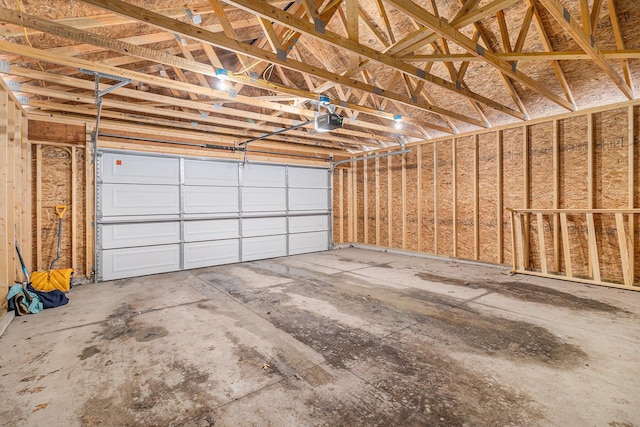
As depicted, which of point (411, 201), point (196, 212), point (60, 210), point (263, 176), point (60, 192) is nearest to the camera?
point (60, 210)

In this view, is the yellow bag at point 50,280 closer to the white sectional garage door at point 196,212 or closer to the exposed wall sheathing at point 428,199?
the white sectional garage door at point 196,212

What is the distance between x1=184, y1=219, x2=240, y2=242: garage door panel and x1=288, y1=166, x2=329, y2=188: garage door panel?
2.09 metres

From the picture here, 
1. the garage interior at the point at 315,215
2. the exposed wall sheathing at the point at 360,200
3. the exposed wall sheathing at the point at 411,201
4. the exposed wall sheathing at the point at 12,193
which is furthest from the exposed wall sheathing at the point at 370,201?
the exposed wall sheathing at the point at 12,193

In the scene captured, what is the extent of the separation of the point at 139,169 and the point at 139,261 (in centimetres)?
190

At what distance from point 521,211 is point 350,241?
510cm

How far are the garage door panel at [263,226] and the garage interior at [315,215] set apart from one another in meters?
0.04

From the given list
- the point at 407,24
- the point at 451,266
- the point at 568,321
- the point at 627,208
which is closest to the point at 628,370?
the point at 568,321

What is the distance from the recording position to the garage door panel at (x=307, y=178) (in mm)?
8284

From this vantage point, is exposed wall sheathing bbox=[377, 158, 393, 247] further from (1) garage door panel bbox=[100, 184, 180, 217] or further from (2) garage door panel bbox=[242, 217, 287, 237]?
(1) garage door panel bbox=[100, 184, 180, 217]

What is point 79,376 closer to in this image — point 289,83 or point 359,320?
point 359,320

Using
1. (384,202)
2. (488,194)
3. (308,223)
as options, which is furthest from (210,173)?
(488,194)

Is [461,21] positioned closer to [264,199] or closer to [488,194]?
[488,194]

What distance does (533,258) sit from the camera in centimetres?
575

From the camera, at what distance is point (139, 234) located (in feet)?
19.3
